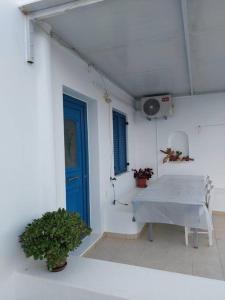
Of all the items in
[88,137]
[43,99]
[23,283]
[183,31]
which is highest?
[183,31]

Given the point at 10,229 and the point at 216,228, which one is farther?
the point at 216,228

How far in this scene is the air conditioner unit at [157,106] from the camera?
505 cm

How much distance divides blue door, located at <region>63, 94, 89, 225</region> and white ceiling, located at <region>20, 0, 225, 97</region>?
0.70 m

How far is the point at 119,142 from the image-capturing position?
4.80 m

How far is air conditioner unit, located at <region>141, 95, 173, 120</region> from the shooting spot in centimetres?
505

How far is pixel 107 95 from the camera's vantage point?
392 centimetres

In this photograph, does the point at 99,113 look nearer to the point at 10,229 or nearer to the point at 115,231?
the point at 115,231

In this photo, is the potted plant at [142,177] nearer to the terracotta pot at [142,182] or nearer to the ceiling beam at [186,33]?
the terracotta pot at [142,182]

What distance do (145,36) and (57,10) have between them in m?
1.00

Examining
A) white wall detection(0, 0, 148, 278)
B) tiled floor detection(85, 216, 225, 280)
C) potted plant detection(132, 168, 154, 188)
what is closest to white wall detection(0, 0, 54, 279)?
white wall detection(0, 0, 148, 278)

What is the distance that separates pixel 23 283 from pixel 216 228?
3327 mm

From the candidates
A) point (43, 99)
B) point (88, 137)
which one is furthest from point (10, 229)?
point (88, 137)

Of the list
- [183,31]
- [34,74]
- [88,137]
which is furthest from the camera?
[88,137]

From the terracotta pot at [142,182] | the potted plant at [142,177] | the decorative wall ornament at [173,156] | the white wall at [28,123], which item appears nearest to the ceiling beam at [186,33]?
the white wall at [28,123]
